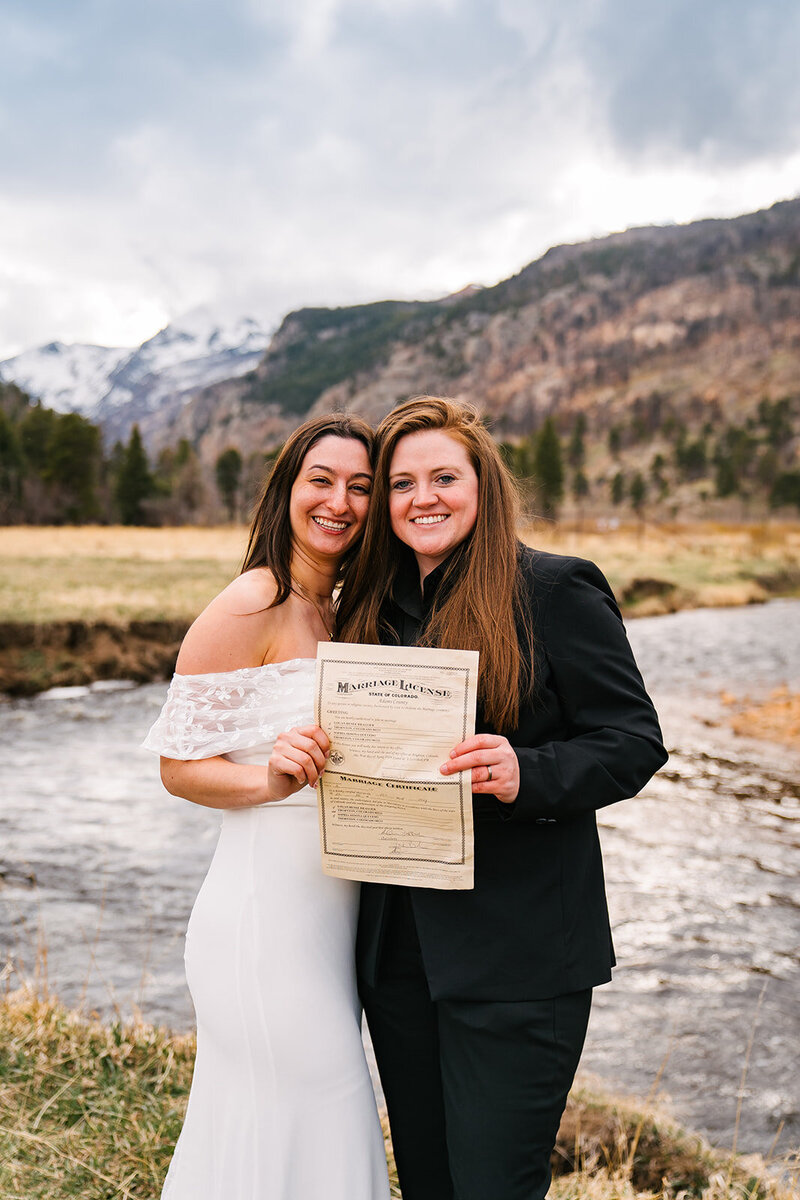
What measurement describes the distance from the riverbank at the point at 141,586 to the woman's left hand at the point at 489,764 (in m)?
0.94

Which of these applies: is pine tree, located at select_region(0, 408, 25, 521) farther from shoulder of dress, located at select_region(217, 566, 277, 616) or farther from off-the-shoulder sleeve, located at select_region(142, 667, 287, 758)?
off-the-shoulder sleeve, located at select_region(142, 667, 287, 758)

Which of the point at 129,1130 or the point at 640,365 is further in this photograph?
the point at 640,365

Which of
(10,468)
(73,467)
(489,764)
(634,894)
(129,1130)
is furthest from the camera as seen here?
(73,467)

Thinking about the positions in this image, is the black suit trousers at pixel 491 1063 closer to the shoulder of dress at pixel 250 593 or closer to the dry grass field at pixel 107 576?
the shoulder of dress at pixel 250 593

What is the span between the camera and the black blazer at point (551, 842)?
86.6 inches

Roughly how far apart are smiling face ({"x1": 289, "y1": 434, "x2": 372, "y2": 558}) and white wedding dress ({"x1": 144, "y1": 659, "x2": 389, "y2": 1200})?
1.61 ft

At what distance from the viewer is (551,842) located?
227cm

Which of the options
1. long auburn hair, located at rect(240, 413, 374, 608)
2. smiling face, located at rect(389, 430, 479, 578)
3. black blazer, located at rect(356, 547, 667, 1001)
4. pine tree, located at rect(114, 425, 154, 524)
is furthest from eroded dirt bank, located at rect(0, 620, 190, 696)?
pine tree, located at rect(114, 425, 154, 524)

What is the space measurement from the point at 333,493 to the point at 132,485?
67768 mm

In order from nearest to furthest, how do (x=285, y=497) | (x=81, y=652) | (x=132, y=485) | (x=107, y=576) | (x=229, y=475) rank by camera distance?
(x=285, y=497) → (x=81, y=652) → (x=107, y=576) → (x=132, y=485) → (x=229, y=475)

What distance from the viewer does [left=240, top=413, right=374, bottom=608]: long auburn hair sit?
281 centimetres

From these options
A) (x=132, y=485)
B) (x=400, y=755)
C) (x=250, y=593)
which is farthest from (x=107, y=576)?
(x=132, y=485)

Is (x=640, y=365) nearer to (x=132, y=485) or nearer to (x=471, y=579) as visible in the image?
(x=132, y=485)

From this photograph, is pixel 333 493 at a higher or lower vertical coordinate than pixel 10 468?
lower
